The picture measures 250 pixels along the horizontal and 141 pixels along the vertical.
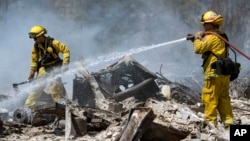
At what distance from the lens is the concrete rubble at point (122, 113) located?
559 cm

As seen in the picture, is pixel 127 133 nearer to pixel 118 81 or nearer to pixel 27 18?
pixel 118 81

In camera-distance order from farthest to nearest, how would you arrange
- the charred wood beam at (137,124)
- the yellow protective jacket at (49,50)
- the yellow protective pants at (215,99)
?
the yellow protective jacket at (49,50), the yellow protective pants at (215,99), the charred wood beam at (137,124)

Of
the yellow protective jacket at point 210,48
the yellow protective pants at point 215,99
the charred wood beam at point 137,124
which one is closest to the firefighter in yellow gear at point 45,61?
the yellow protective jacket at point 210,48

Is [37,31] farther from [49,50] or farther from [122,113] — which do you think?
[122,113]

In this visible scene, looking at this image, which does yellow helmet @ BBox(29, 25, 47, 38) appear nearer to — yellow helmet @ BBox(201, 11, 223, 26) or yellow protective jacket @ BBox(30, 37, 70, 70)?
yellow protective jacket @ BBox(30, 37, 70, 70)

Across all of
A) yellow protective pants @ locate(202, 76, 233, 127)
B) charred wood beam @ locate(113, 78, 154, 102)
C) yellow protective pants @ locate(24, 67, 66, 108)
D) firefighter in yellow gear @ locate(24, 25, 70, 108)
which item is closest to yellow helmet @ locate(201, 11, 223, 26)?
yellow protective pants @ locate(202, 76, 233, 127)

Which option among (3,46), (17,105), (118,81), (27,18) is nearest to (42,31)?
(17,105)

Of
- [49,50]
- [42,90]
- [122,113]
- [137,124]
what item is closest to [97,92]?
[42,90]

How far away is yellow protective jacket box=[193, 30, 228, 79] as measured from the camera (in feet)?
20.0

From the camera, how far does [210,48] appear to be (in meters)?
6.14

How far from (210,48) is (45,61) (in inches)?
124

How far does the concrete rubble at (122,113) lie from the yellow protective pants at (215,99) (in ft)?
0.44

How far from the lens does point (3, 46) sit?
55.5 ft

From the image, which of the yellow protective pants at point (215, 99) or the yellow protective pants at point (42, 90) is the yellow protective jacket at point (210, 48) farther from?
the yellow protective pants at point (42, 90)
